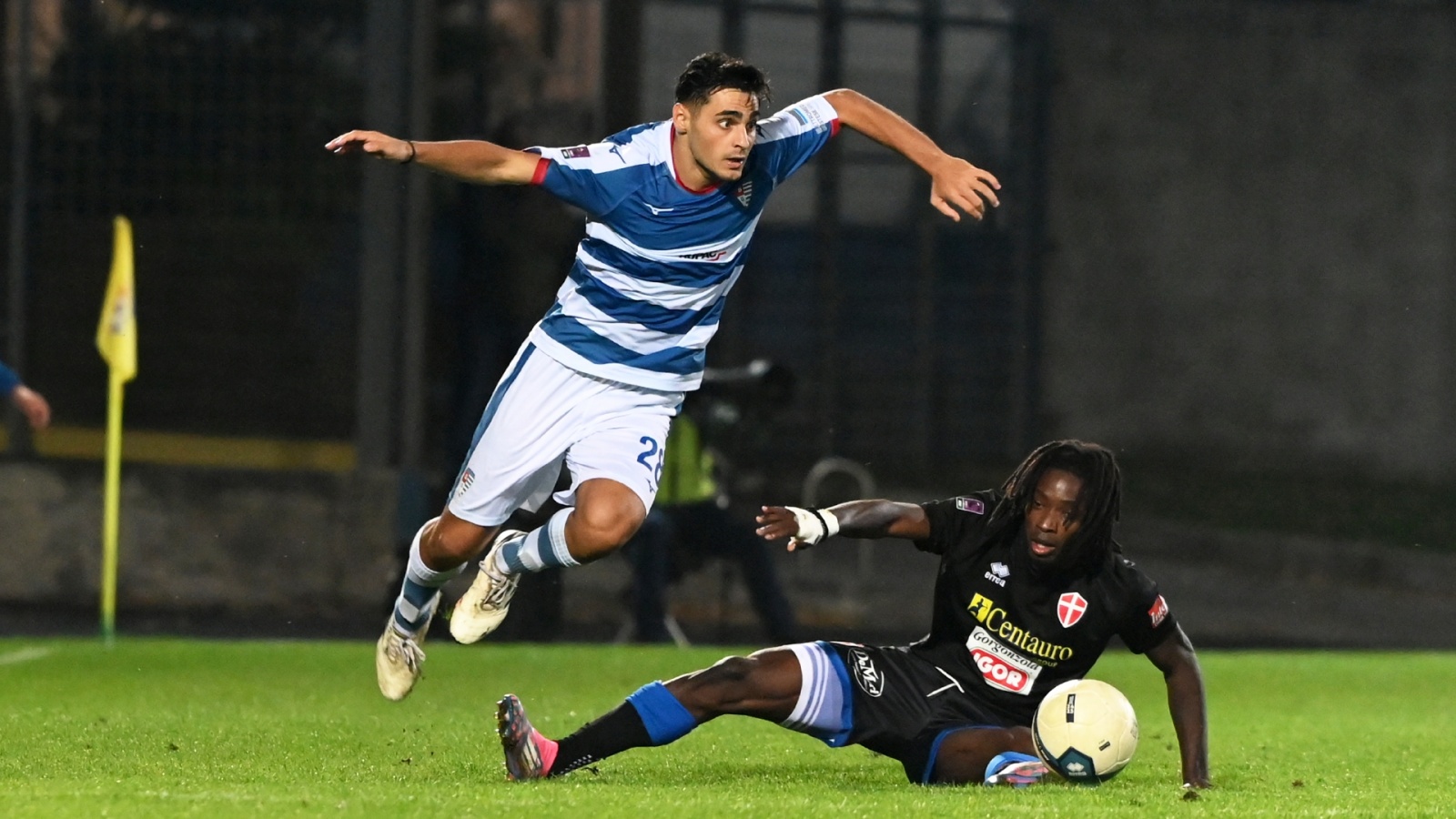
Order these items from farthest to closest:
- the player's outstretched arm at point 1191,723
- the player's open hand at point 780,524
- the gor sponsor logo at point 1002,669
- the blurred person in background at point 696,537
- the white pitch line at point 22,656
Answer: the blurred person in background at point 696,537
the white pitch line at point 22,656
the gor sponsor logo at point 1002,669
the player's outstretched arm at point 1191,723
the player's open hand at point 780,524

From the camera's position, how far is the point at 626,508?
5.62 m

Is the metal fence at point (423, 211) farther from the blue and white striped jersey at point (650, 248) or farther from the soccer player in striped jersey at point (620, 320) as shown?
the blue and white striped jersey at point (650, 248)

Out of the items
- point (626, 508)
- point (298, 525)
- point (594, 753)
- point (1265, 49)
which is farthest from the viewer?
point (1265, 49)

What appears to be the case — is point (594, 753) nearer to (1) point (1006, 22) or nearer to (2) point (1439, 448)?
(1) point (1006, 22)

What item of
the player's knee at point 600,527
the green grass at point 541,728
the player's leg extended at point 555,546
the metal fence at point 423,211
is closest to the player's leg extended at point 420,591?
the player's leg extended at point 555,546

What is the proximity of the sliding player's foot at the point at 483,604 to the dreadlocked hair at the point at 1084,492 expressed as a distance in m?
1.56

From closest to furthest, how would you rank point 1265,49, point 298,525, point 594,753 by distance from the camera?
point 594,753
point 298,525
point 1265,49

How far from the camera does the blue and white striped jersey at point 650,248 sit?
18.5 feet

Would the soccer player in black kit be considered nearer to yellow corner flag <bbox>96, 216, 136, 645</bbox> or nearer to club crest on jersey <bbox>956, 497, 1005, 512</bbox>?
club crest on jersey <bbox>956, 497, 1005, 512</bbox>

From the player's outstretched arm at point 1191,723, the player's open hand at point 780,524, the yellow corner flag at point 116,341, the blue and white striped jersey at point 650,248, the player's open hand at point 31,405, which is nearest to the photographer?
the player's open hand at point 780,524

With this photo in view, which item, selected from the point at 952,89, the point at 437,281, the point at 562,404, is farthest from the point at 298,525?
the point at 562,404

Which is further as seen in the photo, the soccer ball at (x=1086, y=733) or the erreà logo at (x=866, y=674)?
the erreà logo at (x=866, y=674)

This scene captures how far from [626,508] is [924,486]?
6.84 m

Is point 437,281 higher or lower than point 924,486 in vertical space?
higher
